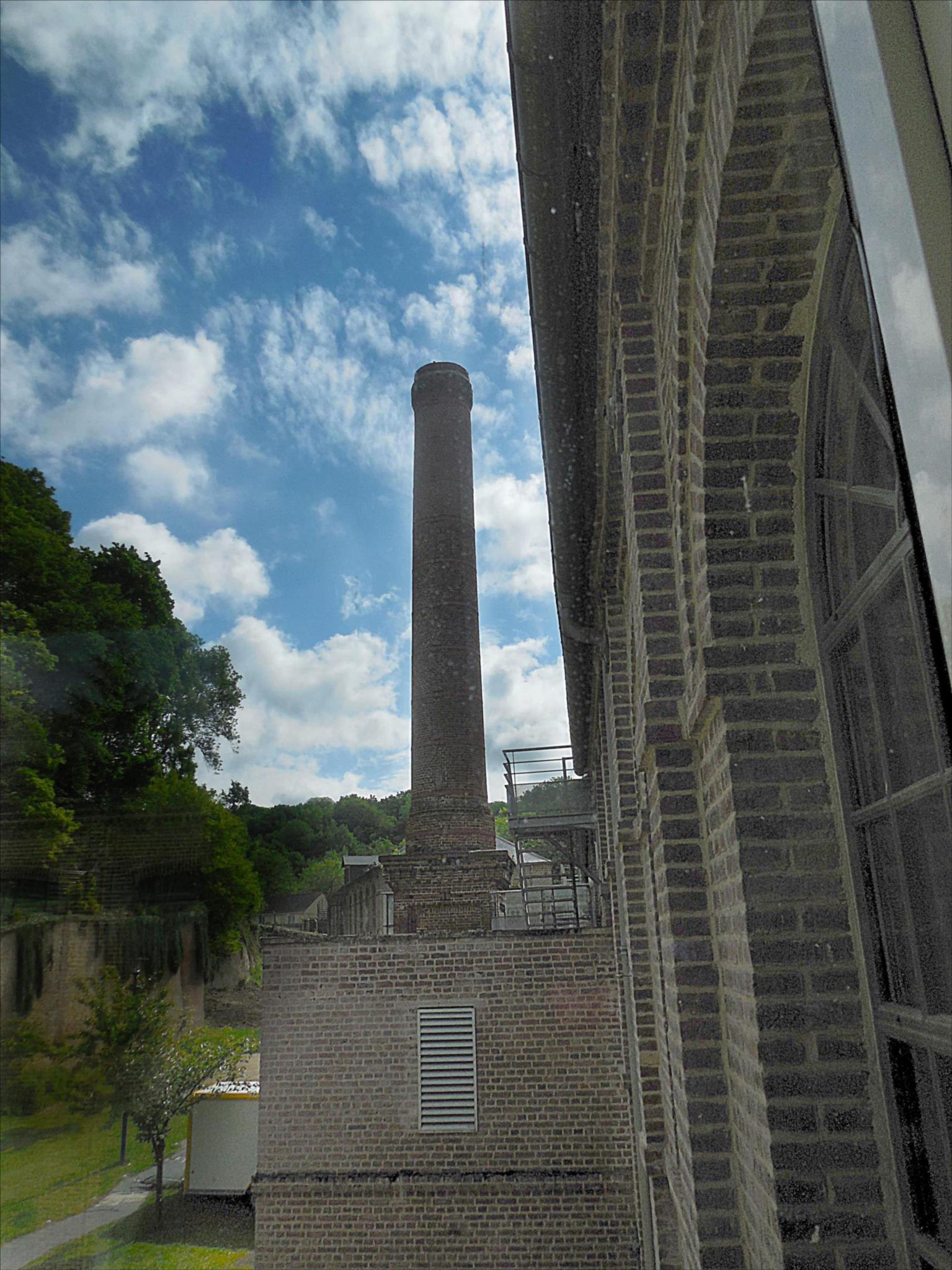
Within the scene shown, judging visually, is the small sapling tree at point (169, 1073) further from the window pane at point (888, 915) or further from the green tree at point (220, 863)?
the window pane at point (888, 915)

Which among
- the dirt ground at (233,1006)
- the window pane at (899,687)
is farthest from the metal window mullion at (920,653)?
the dirt ground at (233,1006)

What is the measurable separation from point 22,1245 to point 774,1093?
11.4 m

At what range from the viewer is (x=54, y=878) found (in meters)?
8.35

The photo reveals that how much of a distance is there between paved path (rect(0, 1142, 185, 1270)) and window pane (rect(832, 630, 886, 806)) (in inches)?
411

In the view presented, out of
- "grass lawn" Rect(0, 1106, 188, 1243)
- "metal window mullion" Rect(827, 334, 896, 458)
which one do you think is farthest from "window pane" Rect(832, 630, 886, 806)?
"grass lawn" Rect(0, 1106, 188, 1243)

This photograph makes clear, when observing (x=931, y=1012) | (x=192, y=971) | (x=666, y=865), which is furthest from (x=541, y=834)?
(x=931, y=1012)

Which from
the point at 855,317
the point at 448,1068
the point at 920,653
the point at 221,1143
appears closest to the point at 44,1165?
the point at 448,1068

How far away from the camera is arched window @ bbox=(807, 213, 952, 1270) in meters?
1.55

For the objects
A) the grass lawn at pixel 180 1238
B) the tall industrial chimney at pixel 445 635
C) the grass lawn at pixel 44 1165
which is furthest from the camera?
the tall industrial chimney at pixel 445 635

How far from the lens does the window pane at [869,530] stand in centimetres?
167

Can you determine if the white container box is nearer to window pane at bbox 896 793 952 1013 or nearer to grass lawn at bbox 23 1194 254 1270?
grass lawn at bbox 23 1194 254 1270

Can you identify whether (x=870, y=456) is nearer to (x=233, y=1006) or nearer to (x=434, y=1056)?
(x=434, y=1056)

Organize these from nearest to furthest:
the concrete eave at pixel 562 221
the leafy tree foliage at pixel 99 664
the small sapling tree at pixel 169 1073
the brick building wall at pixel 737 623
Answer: the brick building wall at pixel 737 623 < the concrete eave at pixel 562 221 < the leafy tree foliage at pixel 99 664 < the small sapling tree at pixel 169 1073

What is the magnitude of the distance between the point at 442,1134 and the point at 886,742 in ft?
29.3
